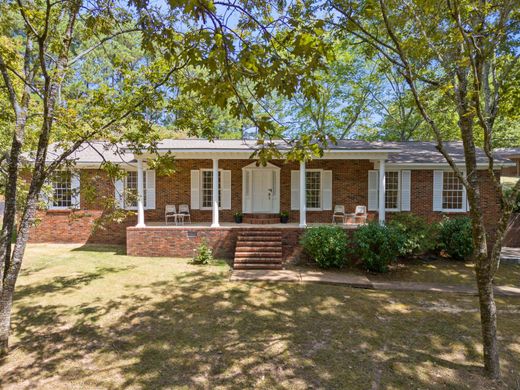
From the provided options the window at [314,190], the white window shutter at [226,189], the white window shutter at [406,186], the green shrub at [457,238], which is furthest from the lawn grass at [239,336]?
the white window shutter at [406,186]

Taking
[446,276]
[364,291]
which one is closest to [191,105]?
[364,291]

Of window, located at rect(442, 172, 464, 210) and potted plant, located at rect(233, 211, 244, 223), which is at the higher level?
window, located at rect(442, 172, 464, 210)

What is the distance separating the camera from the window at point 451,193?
520 inches

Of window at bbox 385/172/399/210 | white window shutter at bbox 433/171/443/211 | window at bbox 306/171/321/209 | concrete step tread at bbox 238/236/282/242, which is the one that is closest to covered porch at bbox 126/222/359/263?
concrete step tread at bbox 238/236/282/242

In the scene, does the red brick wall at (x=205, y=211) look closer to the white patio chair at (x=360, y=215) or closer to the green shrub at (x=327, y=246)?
the white patio chair at (x=360, y=215)

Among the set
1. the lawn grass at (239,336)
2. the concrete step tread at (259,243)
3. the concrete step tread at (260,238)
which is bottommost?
the lawn grass at (239,336)

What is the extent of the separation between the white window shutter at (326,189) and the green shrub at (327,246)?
341cm

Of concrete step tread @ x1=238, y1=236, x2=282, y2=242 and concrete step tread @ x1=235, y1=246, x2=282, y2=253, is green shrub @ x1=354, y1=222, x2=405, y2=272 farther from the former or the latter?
concrete step tread @ x1=238, y1=236, x2=282, y2=242

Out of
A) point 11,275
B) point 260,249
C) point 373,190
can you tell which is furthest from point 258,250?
point 11,275

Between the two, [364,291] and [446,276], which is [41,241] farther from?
[446,276]

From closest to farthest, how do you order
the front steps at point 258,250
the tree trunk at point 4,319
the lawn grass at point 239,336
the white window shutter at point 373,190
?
the lawn grass at point 239,336, the tree trunk at point 4,319, the front steps at point 258,250, the white window shutter at point 373,190

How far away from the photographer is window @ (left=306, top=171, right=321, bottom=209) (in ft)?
45.4

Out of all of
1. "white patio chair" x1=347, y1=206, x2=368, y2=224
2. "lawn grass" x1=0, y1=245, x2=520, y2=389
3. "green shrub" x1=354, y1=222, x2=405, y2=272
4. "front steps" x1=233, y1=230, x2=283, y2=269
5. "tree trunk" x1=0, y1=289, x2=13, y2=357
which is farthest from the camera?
"white patio chair" x1=347, y1=206, x2=368, y2=224

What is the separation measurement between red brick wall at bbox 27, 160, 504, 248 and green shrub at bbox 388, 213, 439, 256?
208cm
